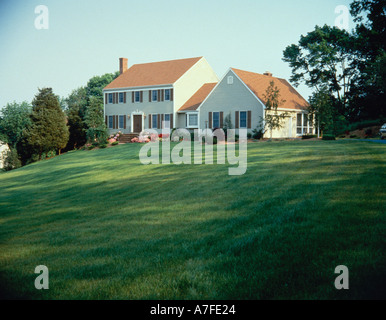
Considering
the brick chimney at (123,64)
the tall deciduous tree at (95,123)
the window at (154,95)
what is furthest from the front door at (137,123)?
the brick chimney at (123,64)

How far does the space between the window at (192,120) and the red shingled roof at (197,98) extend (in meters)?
0.71

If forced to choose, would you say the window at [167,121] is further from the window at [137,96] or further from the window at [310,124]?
the window at [310,124]

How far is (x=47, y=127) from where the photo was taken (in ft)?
93.9

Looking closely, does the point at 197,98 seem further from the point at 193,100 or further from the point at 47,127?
the point at 47,127

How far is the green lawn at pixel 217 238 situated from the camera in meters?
Result: 4.36

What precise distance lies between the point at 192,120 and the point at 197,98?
3.22 m

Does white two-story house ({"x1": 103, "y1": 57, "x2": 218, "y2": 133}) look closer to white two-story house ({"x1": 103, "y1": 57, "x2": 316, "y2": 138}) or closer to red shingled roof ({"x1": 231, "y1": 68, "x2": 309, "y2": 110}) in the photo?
white two-story house ({"x1": 103, "y1": 57, "x2": 316, "y2": 138})

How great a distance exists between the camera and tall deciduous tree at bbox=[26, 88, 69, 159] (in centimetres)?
2859

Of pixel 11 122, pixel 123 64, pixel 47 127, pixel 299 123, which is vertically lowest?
pixel 47 127

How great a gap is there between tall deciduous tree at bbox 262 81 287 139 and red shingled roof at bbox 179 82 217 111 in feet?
27.8

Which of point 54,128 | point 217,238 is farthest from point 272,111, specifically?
point 217,238

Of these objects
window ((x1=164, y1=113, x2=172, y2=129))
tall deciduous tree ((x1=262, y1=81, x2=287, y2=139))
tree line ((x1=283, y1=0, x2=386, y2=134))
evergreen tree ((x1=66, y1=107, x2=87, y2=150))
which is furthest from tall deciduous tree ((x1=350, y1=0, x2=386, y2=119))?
evergreen tree ((x1=66, y1=107, x2=87, y2=150))

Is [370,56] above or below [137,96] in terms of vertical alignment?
above

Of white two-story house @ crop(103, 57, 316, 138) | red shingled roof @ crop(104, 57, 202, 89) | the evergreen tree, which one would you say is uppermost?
red shingled roof @ crop(104, 57, 202, 89)
